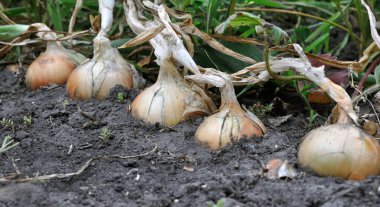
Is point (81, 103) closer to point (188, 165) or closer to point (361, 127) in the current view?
point (188, 165)

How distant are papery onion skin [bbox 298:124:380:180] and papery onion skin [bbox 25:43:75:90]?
3.41 feet

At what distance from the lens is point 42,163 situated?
1.75m

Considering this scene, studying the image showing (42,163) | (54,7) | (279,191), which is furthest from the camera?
(54,7)

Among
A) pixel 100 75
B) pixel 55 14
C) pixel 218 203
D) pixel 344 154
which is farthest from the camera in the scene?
pixel 55 14

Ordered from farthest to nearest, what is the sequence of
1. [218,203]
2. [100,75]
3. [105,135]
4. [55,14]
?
[55,14], [100,75], [105,135], [218,203]

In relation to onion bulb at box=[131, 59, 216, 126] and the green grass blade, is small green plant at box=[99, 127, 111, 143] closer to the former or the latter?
onion bulb at box=[131, 59, 216, 126]

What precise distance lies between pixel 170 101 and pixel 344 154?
551 mm

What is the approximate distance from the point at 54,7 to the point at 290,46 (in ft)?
3.29

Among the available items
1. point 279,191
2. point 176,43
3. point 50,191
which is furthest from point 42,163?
point 279,191

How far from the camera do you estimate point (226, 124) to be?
1755mm

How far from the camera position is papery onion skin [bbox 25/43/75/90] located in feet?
7.54

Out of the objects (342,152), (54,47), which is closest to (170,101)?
(342,152)

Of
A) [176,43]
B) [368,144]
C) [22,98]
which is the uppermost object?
[176,43]

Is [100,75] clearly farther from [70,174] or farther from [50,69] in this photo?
[70,174]
